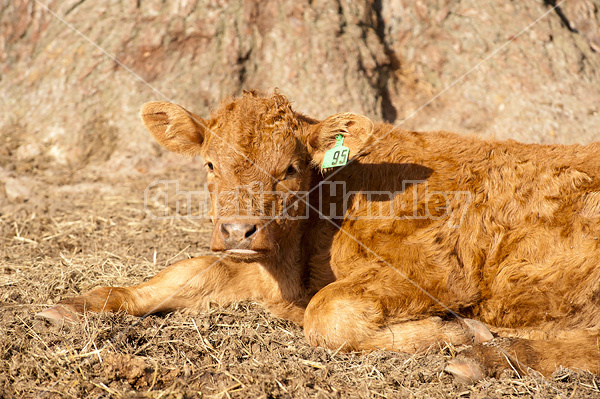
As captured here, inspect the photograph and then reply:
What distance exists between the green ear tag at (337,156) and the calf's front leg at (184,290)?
115cm

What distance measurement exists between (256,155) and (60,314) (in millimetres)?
1825

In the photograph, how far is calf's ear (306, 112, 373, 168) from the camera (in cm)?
421

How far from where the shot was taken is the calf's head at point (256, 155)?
3.78 m

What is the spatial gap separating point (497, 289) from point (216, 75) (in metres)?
5.83

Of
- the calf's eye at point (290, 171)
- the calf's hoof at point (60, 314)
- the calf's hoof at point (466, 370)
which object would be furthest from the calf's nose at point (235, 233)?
the calf's hoof at point (466, 370)

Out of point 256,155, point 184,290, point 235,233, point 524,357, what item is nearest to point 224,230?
point 235,233

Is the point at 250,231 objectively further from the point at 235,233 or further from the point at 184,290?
the point at 184,290

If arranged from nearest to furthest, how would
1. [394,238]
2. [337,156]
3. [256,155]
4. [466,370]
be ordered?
[466,370] < [256,155] < [394,238] < [337,156]

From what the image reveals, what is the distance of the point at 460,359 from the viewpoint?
137 inches

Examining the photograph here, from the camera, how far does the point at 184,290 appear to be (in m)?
4.52

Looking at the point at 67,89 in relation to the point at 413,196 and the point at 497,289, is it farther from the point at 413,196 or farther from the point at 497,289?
the point at 497,289

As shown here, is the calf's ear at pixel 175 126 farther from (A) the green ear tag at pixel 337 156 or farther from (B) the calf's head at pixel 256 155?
(A) the green ear tag at pixel 337 156

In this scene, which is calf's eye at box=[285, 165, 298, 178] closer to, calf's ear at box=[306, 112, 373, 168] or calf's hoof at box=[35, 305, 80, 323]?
calf's ear at box=[306, 112, 373, 168]

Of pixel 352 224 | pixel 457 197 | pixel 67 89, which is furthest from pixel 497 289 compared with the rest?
pixel 67 89
